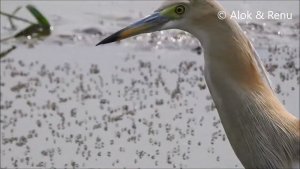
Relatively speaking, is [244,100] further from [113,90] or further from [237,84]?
[113,90]

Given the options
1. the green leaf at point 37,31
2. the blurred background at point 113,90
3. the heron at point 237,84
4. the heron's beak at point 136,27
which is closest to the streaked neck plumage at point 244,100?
the heron at point 237,84

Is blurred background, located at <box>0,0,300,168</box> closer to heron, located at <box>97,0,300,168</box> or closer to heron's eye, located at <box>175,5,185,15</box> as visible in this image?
heron, located at <box>97,0,300,168</box>

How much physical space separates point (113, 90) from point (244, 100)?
6550 millimetres

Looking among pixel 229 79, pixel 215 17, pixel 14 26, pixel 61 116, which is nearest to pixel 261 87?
Result: pixel 229 79

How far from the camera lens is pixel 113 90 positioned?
33.8 ft

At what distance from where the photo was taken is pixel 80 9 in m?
13.9

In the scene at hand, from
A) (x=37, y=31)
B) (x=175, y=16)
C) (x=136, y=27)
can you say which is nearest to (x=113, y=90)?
(x=37, y=31)

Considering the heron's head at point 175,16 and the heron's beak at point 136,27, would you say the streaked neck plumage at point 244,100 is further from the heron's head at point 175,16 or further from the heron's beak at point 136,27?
the heron's beak at point 136,27

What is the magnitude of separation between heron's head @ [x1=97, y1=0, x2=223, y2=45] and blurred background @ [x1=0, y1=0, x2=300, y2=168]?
4.34 meters

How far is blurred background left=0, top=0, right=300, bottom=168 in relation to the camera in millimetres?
Result: 8469

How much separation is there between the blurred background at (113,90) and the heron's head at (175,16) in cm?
434

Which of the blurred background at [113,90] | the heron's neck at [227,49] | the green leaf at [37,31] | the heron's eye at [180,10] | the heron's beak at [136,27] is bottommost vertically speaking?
the blurred background at [113,90]

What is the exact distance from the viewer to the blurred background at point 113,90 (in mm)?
8469

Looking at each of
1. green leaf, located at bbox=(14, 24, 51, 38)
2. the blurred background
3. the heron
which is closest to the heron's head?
the heron
